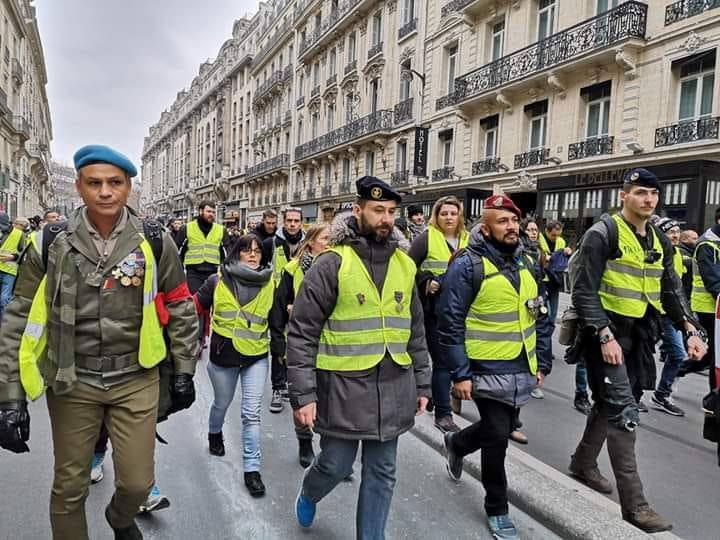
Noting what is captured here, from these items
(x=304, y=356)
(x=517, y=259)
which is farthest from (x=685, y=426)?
(x=304, y=356)

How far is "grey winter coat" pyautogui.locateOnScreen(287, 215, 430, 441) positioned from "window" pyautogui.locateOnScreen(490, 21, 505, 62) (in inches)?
753

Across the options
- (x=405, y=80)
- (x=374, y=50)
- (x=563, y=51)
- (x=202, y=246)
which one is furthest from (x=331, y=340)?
(x=374, y=50)

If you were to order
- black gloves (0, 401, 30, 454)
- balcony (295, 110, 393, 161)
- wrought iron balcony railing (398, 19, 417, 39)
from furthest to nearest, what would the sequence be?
balcony (295, 110, 393, 161), wrought iron balcony railing (398, 19, 417, 39), black gloves (0, 401, 30, 454)

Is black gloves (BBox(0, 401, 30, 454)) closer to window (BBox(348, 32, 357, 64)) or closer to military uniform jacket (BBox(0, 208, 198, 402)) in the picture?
military uniform jacket (BBox(0, 208, 198, 402))

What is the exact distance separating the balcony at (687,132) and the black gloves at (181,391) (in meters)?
14.0

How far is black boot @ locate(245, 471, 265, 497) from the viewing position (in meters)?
3.22

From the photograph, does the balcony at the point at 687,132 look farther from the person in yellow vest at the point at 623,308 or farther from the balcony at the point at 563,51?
the person in yellow vest at the point at 623,308

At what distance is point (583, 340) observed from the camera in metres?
3.27

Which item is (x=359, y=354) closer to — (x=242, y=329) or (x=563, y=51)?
(x=242, y=329)

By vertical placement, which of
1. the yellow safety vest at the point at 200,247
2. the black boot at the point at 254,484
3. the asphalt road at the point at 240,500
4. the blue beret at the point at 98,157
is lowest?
the asphalt road at the point at 240,500

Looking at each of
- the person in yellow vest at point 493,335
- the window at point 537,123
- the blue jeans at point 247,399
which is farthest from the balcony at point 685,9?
the blue jeans at point 247,399

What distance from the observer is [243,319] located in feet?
11.9

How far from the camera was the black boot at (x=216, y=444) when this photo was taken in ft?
12.6

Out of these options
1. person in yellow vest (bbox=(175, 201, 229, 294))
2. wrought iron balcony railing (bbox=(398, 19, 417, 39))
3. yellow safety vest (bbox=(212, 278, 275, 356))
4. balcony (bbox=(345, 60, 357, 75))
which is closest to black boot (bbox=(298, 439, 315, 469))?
yellow safety vest (bbox=(212, 278, 275, 356))
